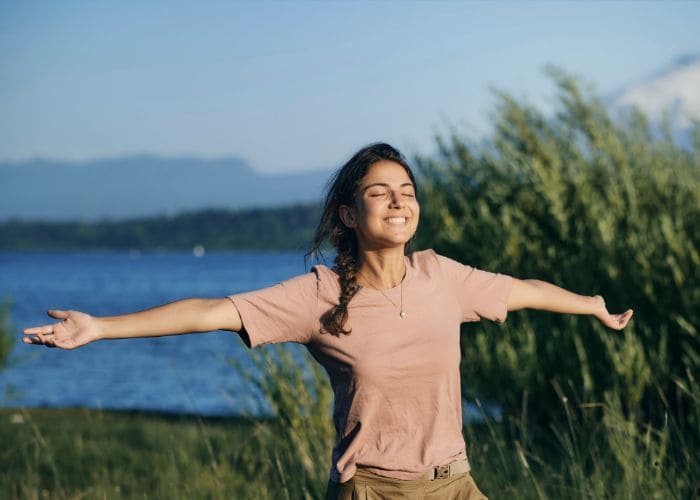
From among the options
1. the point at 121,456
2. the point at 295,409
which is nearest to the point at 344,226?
the point at 295,409

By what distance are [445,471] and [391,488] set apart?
202 millimetres

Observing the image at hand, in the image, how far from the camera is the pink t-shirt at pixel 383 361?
11.3ft

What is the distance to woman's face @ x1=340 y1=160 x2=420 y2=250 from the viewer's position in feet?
12.0

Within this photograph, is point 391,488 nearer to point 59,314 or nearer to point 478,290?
point 478,290

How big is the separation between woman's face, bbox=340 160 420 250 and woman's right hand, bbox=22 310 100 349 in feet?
3.53

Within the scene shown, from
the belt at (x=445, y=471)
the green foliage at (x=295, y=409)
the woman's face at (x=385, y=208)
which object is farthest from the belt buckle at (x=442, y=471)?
the green foliage at (x=295, y=409)

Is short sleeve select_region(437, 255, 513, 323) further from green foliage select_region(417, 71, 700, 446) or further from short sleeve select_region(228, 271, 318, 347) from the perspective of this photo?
green foliage select_region(417, 71, 700, 446)

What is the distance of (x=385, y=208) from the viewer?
3.70 m

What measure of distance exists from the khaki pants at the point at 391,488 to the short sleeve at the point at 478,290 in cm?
68

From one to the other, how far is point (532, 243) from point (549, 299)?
629 cm

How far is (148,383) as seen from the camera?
83.3ft

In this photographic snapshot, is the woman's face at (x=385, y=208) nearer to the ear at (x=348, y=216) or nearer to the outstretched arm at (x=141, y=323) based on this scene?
the ear at (x=348, y=216)

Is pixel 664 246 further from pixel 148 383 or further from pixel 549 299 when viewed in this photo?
pixel 148 383

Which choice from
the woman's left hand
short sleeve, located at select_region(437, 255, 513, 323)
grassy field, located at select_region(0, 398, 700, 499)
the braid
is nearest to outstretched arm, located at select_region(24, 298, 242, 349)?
the braid
